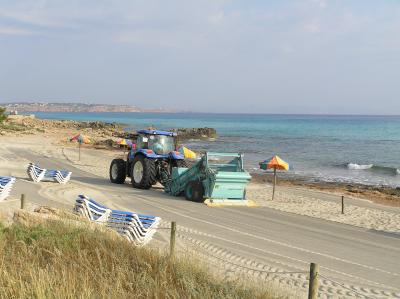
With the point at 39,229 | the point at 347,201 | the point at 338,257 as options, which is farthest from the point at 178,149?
the point at 39,229

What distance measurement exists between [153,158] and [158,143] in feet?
2.12

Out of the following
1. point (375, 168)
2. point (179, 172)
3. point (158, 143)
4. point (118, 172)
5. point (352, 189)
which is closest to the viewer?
point (179, 172)

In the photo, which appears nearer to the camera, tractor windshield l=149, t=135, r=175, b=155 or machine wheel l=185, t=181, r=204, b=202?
machine wheel l=185, t=181, r=204, b=202

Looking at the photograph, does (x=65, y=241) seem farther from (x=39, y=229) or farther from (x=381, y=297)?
(x=381, y=297)

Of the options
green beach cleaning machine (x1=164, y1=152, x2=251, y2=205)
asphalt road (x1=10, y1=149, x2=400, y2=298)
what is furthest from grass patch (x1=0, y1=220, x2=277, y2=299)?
green beach cleaning machine (x1=164, y1=152, x2=251, y2=205)

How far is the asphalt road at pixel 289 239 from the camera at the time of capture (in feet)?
30.5

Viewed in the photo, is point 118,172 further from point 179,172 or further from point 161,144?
point 179,172

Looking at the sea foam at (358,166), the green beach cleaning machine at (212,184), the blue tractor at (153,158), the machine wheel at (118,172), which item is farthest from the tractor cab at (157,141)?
the sea foam at (358,166)

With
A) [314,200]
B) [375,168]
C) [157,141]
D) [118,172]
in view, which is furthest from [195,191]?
[375,168]

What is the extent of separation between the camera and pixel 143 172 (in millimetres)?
18359

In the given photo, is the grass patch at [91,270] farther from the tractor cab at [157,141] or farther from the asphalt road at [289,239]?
the tractor cab at [157,141]

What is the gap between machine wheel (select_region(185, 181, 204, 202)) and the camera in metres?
16.4

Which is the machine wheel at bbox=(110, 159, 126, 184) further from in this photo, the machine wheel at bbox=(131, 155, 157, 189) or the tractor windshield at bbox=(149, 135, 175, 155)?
the tractor windshield at bbox=(149, 135, 175, 155)

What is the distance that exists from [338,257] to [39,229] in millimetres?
5789
